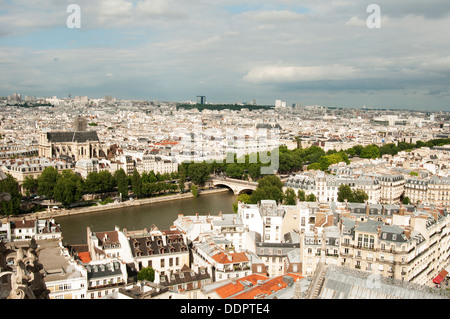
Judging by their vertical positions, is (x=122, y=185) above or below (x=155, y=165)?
below

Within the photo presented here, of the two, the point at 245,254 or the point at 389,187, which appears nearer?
the point at 245,254

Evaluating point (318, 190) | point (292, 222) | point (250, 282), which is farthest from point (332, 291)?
point (318, 190)

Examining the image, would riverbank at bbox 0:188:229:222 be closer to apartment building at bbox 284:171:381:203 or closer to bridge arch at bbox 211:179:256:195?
bridge arch at bbox 211:179:256:195

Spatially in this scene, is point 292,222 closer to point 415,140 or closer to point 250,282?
point 250,282

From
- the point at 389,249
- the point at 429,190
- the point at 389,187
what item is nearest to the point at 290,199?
the point at 389,187

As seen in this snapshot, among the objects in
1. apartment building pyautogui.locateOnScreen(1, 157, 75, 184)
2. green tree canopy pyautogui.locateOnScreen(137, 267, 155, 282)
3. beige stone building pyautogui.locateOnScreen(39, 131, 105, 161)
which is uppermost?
beige stone building pyautogui.locateOnScreen(39, 131, 105, 161)

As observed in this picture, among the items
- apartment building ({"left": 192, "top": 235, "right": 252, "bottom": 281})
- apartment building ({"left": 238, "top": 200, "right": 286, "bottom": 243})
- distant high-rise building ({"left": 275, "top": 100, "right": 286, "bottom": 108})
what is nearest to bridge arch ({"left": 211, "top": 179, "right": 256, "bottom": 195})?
apartment building ({"left": 238, "top": 200, "right": 286, "bottom": 243})

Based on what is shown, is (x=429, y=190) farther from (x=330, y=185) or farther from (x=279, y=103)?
(x=279, y=103)
